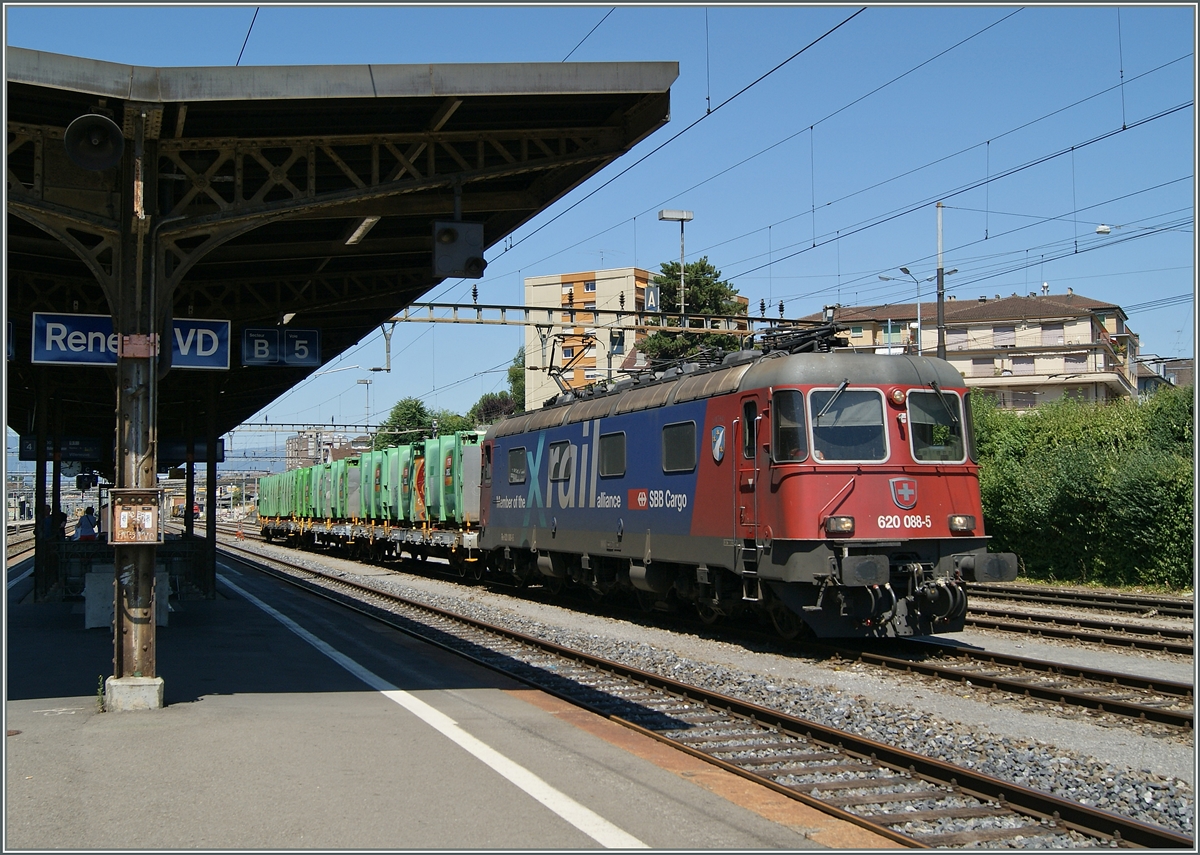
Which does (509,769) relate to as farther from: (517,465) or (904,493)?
(517,465)

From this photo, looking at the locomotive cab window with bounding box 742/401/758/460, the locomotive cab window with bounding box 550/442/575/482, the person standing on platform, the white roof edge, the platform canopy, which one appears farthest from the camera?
the person standing on platform

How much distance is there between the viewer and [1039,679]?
11164 millimetres

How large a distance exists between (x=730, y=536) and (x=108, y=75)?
8338 mm

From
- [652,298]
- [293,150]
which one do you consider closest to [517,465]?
[293,150]

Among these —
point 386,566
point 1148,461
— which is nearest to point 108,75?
point 1148,461

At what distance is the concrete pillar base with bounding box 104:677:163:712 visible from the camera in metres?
9.07

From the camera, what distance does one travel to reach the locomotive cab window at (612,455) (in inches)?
650

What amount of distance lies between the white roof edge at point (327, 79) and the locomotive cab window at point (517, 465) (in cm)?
1201

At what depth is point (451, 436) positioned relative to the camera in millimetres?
28312

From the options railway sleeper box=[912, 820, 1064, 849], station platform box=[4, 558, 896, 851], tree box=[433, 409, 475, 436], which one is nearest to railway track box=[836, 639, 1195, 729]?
railway sleeper box=[912, 820, 1064, 849]

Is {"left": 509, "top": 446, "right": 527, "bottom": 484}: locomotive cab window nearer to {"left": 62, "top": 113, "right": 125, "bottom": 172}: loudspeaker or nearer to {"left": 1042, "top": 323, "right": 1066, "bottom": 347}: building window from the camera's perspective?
{"left": 62, "top": 113, "right": 125, "bottom": 172}: loudspeaker

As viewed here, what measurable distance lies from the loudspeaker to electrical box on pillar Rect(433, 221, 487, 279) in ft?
9.94

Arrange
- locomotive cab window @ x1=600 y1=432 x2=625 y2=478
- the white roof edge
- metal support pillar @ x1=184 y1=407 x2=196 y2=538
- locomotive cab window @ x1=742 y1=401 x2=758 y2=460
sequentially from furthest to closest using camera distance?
metal support pillar @ x1=184 y1=407 x2=196 y2=538, locomotive cab window @ x1=600 y1=432 x2=625 y2=478, locomotive cab window @ x1=742 y1=401 x2=758 y2=460, the white roof edge

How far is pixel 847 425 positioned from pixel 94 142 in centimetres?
821
